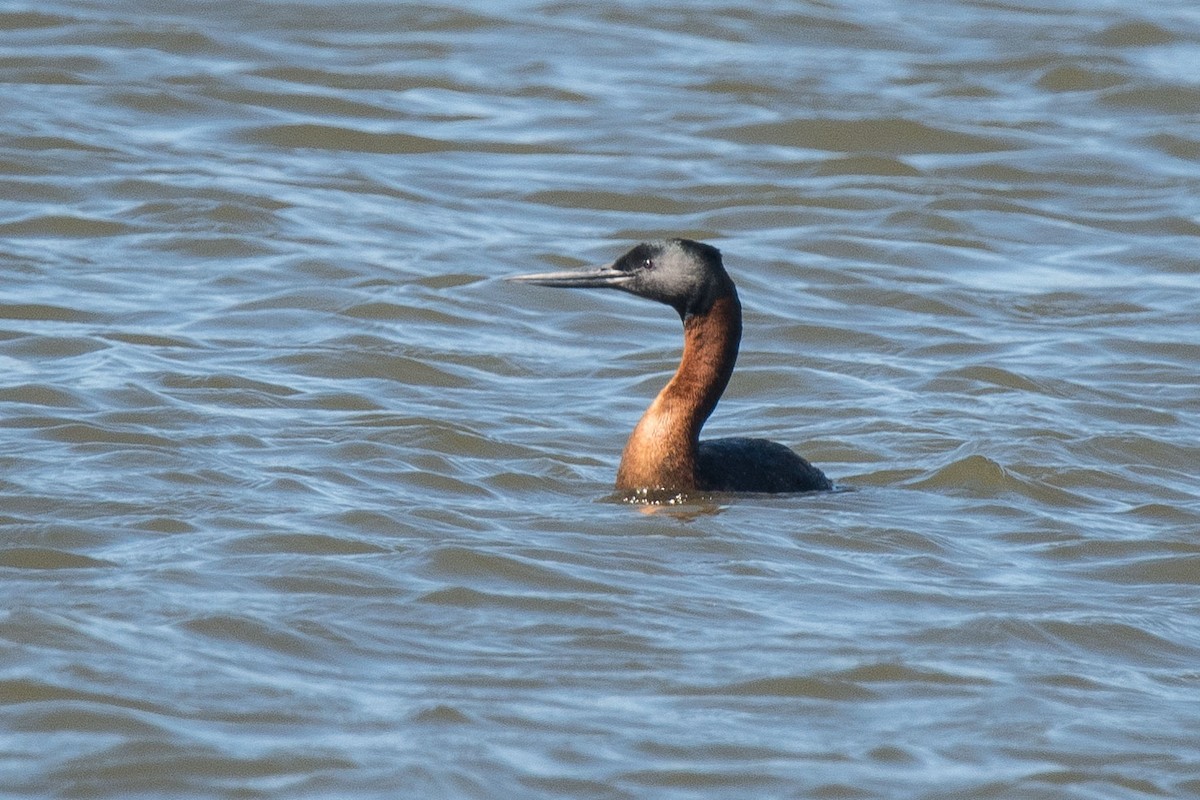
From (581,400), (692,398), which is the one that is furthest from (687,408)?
(581,400)

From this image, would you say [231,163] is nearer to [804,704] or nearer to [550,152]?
[550,152]

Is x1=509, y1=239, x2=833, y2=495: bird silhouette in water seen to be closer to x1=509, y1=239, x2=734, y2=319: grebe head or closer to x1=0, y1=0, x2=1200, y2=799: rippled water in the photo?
x1=509, y1=239, x2=734, y2=319: grebe head

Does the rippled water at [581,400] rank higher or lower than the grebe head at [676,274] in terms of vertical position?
lower

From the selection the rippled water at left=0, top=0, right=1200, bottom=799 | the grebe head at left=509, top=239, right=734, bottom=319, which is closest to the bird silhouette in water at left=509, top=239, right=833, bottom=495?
the grebe head at left=509, top=239, right=734, bottom=319

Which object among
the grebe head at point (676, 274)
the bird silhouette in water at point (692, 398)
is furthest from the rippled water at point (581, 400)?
the grebe head at point (676, 274)

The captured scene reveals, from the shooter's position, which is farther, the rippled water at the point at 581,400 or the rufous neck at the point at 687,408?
the rufous neck at the point at 687,408

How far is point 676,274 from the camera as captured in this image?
868 centimetres

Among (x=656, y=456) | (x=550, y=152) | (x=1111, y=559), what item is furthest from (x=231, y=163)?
(x=1111, y=559)

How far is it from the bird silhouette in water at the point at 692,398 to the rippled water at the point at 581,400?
0.51ft

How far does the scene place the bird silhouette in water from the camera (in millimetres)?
8648

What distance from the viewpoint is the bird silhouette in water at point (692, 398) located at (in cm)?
865

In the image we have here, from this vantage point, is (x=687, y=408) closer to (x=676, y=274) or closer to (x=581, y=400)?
(x=676, y=274)

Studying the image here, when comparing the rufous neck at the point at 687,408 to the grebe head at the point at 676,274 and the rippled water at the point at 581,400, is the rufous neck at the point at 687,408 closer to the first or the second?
the grebe head at the point at 676,274

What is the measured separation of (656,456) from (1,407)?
114 inches
